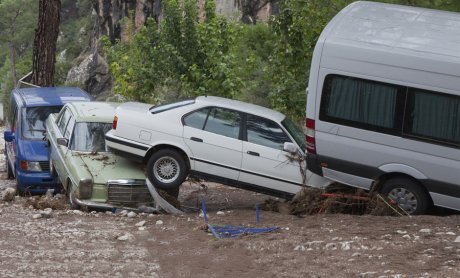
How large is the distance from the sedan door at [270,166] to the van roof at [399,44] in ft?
5.29

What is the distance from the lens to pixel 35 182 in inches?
528

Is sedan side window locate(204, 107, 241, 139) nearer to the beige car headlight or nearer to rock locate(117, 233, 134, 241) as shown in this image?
the beige car headlight

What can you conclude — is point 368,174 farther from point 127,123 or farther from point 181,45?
point 181,45

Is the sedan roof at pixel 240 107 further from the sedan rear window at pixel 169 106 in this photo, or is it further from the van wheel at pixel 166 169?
the van wheel at pixel 166 169

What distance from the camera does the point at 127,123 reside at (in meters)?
11.5

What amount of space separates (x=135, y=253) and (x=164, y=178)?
9.62 feet

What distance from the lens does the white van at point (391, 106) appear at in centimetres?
971

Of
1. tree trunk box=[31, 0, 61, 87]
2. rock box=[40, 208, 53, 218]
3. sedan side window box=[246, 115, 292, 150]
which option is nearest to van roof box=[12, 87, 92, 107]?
tree trunk box=[31, 0, 61, 87]

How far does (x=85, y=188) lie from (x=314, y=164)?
3292mm

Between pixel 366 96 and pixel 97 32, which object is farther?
pixel 97 32

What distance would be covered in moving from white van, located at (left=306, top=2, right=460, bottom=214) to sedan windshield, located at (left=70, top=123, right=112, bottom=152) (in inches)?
143

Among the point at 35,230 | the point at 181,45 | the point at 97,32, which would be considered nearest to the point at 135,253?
the point at 35,230

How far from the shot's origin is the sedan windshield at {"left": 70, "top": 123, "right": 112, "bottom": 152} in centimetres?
1230

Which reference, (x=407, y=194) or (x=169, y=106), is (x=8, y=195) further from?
(x=407, y=194)
